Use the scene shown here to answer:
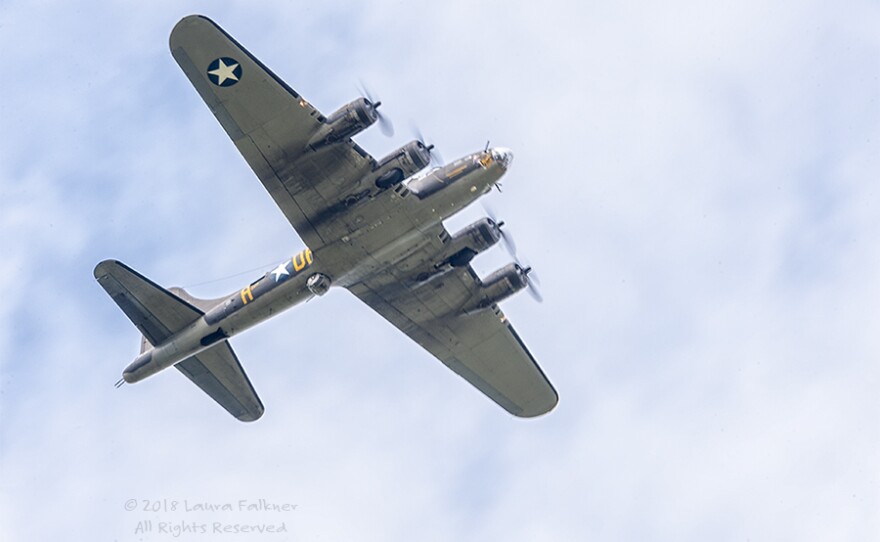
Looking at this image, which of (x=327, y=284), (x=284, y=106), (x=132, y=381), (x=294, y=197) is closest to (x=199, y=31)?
(x=284, y=106)

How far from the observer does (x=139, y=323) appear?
130 feet

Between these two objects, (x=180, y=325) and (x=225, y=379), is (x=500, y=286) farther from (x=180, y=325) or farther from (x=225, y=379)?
(x=180, y=325)

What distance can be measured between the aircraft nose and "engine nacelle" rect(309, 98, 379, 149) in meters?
3.76

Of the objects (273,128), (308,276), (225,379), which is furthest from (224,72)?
(225,379)

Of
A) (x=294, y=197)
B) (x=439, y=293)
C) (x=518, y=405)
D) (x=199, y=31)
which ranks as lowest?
(x=518, y=405)

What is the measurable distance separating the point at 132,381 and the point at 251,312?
180 inches

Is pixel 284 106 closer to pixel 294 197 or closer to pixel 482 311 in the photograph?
pixel 294 197

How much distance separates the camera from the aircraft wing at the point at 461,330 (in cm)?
4081

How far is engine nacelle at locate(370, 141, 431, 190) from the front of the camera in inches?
1432

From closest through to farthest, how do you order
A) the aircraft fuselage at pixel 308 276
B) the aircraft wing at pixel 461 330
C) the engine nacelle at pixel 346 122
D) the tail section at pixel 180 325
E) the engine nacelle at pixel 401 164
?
the engine nacelle at pixel 346 122, the engine nacelle at pixel 401 164, the aircraft fuselage at pixel 308 276, the tail section at pixel 180 325, the aircraft wing at pixel 461 330

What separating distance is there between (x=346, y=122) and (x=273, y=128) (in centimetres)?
221

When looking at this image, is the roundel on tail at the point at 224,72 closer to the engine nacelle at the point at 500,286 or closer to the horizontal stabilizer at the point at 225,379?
the horizontal stabilizer at the point at 225,379

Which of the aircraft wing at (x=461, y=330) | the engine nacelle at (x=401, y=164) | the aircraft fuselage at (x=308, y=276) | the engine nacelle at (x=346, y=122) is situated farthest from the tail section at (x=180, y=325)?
the engine nacelle at (x=401, y=164)

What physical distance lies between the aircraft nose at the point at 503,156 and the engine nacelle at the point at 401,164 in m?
2.01
